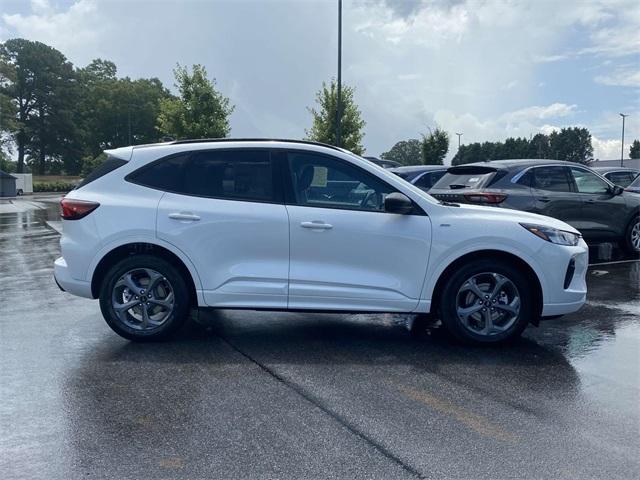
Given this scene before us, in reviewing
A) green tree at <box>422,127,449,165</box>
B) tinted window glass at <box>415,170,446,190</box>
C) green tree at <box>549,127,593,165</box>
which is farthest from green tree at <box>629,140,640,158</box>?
tinted window glass at <box>415,170,446,190</box>

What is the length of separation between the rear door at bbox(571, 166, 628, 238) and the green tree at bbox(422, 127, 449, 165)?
84.9 feet

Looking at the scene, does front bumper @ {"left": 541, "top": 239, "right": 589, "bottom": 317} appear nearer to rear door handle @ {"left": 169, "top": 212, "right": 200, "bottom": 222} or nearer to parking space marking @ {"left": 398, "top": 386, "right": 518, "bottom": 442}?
parking space marking @ {"left": 398, "top": 386, "right": 518, "bottom": 442}

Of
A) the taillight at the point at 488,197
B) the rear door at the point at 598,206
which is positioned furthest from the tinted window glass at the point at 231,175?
the rear door at the point at 598,206

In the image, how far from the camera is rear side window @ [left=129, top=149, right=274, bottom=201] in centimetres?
564

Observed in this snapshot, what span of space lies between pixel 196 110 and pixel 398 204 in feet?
93.4

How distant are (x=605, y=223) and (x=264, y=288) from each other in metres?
7.21

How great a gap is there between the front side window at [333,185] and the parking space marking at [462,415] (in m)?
1.78

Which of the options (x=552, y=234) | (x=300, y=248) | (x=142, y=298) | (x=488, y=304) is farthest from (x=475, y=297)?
(x=142, y=298)

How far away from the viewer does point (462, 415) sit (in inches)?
159

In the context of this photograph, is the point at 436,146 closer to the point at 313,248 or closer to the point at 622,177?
the point at 622,177

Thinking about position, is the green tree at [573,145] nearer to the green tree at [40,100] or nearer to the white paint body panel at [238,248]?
the green tree at [40,100]

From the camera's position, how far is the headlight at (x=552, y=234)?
18.3 feet

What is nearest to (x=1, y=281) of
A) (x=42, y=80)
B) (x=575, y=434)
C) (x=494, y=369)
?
(x=494, y=369)

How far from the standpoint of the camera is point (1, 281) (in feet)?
29.0
